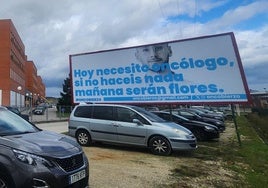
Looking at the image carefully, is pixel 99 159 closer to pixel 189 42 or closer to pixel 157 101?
pixel 157 101

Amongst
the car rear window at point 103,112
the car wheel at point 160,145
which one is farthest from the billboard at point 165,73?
the car wheel at point 160,145

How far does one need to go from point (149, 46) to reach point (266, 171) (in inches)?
356

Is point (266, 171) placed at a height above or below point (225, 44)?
below

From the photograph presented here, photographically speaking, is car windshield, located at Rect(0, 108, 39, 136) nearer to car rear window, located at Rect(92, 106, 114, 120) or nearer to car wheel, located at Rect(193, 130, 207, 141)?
car rear window, located at Rect(92, 106, 114, 120)

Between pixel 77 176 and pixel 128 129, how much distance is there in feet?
23.0

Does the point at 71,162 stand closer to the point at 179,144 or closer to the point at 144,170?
the point at 144,170

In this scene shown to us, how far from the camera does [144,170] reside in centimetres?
900

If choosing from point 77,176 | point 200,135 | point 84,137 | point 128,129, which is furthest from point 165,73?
point 77,176

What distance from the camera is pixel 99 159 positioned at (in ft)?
33.8

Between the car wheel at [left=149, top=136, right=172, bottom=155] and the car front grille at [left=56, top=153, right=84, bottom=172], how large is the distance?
6364mm

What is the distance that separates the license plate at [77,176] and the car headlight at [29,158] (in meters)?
0.42

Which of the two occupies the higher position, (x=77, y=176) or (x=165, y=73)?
(x=165, y=73)

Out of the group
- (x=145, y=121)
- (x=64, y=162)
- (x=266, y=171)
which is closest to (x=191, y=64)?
(x=145, y=121)

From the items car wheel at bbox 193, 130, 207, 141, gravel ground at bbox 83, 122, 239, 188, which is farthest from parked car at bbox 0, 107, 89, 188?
car wheel at bbox 193, 130, 207, 141
